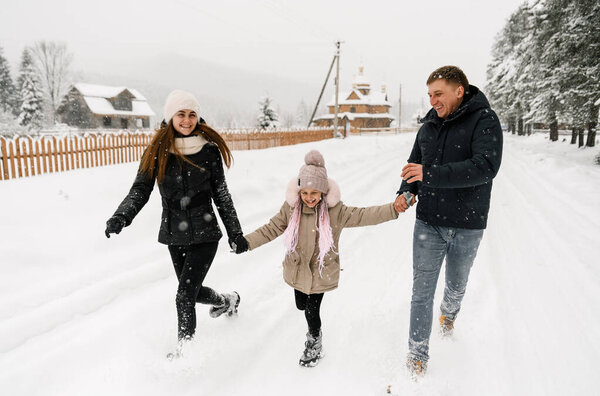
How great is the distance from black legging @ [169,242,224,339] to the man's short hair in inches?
85.7

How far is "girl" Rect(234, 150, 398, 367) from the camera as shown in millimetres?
2691

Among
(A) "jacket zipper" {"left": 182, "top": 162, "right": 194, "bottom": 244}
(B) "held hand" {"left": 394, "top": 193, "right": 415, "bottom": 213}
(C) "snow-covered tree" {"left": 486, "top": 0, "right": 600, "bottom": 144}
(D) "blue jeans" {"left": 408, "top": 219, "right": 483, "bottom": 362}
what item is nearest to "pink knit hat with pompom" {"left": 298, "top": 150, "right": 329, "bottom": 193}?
(B) "held hand" {"left": 394, "top": 193, "right": 415, "bottom": 213}

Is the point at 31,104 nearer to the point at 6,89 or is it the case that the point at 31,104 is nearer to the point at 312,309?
the point at 6,89

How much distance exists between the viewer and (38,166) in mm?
9859

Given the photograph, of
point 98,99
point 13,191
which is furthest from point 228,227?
point 98,99

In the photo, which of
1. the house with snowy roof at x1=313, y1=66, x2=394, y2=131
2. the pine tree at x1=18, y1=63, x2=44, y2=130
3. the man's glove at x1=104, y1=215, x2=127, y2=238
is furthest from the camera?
the house with snowy roof at x1=313, y1=66, x2=394, y2=131

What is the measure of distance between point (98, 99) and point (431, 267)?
5652 cm

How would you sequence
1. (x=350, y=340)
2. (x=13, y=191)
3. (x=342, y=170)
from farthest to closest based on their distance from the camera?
1. (x=342, y=170)
2. (x=13, y=191)
3. (x=350, y=340)

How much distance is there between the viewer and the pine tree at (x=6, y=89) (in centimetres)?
4750

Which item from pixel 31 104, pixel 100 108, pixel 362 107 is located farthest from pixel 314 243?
pixel 362 107

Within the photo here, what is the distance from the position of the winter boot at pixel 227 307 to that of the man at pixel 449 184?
1734mm

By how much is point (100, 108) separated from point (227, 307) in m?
53.7

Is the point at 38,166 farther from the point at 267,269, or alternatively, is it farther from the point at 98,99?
the point at 98,99

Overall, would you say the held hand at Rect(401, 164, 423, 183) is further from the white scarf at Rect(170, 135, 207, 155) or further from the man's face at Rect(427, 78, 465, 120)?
the white scarf at Rect(170, 135, 207, 155)
